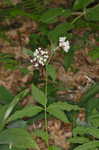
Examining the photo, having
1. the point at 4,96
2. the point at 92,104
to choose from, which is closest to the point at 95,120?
the point at 92,104

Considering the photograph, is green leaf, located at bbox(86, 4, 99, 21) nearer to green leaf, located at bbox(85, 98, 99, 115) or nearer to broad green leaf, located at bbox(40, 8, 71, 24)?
broad green leaf, located at bbox(40, 8, 71, 24)

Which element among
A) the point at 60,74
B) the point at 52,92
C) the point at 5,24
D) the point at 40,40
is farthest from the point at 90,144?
the point at 5,24

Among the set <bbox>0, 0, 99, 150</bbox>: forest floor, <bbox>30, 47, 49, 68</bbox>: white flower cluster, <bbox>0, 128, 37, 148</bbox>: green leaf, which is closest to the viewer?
<bbox>0, 128, 37, 148</bbox>: green leaf

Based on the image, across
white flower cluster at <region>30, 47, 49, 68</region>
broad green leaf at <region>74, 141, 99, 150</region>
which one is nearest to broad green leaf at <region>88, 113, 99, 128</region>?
broad green leaf at <region>74, 141, 99, 150</region>

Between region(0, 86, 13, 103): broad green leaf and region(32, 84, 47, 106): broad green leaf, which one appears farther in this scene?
region(0, 86, 13, 103): broad green leaf

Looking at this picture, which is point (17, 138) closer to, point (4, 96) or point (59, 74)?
point (4, 96)

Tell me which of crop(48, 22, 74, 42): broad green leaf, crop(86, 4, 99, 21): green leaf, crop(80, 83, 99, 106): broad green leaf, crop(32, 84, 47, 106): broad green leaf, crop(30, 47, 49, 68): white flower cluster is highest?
crop(86, 4, 99, 21): green leaf

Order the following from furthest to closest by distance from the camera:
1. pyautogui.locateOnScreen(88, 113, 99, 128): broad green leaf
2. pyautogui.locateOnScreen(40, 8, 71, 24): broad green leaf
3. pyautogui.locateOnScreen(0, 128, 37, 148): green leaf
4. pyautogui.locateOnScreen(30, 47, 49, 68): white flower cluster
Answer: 1. pyautogui.locateOnScreen(40, 8, 71, 24): broad green leaf
2. pyautogui.locateOnScreen(30, 47, 49, 68): white flower cluster
3. pyautogui.locateOnScreen(88, 113, 99, 128): broad green leaf
4. pyautogui.locateOnScreen(0, 128, 37, 148): green leaf

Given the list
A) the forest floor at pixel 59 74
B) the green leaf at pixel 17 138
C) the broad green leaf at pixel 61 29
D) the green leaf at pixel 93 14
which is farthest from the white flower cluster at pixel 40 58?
the forest floor at pixel 59 74
